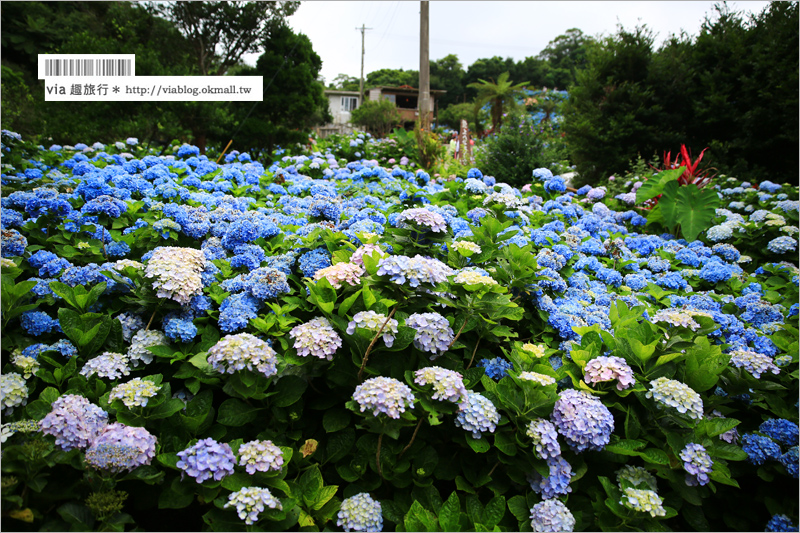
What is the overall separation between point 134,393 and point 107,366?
0.20 meters

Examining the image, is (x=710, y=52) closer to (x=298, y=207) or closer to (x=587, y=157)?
(x=587, y=157)

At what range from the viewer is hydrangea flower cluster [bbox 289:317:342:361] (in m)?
1.40

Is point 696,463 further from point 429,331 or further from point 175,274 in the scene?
point 175,274

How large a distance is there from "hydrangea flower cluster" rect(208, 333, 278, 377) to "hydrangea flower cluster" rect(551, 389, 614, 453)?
95 cm

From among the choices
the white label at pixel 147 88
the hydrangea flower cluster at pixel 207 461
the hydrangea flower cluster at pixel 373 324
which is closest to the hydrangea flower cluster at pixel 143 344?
the hydrangea flower cluster at pixel 207 461

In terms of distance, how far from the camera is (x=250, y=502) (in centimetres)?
118

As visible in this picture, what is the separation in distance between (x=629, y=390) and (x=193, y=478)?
1461 mm

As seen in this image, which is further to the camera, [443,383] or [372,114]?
[372,114]

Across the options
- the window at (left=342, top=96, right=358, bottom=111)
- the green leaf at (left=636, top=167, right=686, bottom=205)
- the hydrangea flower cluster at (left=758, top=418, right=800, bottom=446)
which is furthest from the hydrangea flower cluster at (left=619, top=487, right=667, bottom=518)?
the window at (left=342, top=96, right=358, bottom=111)

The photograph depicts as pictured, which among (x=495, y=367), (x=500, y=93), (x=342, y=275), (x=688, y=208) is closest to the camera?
(x=342, y=275)

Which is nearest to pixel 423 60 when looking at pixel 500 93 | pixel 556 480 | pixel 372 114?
pixel 556 480

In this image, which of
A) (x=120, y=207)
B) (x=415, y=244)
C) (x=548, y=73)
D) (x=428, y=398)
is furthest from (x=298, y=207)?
(x=548, y=73)

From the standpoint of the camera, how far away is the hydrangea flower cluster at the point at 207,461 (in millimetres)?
1213

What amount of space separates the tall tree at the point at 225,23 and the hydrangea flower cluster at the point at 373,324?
10901 millimetres
